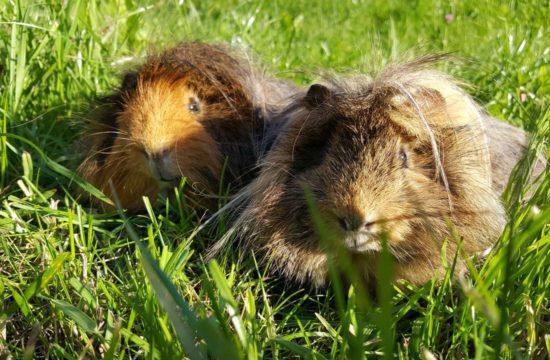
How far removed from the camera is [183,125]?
2.70 m

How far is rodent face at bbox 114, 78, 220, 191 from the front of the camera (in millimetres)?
2584

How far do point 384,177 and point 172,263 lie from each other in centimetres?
70

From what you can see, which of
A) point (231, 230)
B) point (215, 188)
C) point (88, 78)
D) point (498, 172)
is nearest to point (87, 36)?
point (88, 78)

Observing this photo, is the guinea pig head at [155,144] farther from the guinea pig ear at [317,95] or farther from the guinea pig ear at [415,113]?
the guinea pig ear at [415,113]

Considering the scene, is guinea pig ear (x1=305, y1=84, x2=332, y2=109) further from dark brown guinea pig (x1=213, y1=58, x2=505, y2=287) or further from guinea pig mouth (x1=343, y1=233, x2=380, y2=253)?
guinea pig mouth (x1=343, y1=233, x2=380, y2=253)

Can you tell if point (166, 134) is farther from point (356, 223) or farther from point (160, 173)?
point (356, 223)

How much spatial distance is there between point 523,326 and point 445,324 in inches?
9.0

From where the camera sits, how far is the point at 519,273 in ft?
6.75

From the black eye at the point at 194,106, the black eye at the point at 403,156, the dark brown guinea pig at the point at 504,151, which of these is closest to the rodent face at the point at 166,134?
the black eye at the point at 194,106

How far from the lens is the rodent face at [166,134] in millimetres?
2584

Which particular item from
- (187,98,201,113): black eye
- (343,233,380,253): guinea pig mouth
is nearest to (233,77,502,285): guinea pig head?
(343,233,380,253): guinea pig mouth

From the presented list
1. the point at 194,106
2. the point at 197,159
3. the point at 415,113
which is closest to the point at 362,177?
the point at 415,113

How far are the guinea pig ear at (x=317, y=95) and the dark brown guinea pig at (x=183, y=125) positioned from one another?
0.40 m

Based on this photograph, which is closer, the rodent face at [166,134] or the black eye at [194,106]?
the rodent face at [166,134]
